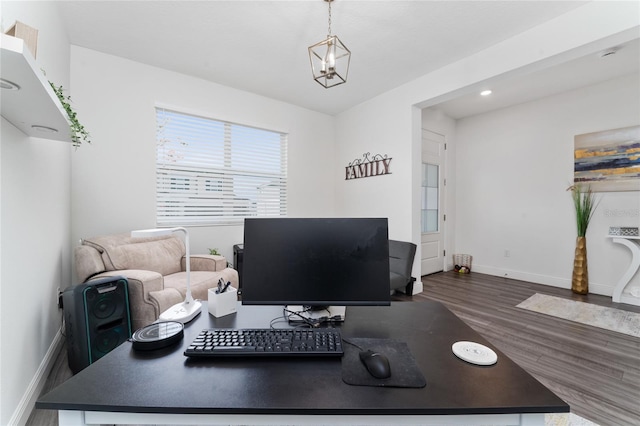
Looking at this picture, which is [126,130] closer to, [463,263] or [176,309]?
[176,309]

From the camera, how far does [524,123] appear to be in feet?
14.4

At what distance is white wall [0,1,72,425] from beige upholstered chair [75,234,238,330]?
26cm

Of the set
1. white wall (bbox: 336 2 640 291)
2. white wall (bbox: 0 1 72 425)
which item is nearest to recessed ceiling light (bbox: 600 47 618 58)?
white wall (bbox: 336 2 640 291)

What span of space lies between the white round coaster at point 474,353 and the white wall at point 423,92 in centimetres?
292

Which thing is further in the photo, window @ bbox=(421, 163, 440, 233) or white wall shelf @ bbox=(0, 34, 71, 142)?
window @ bbox=(421, 163, 440, 233)

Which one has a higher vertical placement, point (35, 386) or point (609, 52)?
point (609, 52)

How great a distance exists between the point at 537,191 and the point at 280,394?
5.15m

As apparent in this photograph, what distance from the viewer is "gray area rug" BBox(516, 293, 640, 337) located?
2680mm

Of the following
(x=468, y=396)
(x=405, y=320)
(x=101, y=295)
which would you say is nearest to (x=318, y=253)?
(x=405, y=320)

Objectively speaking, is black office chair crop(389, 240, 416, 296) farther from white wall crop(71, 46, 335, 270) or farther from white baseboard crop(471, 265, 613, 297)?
white wall crop(71, 46, 335, 270)

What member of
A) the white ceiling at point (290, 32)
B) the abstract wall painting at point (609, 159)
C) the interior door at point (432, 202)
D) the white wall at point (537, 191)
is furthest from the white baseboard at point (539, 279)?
the white ceiling at point (290, 32)

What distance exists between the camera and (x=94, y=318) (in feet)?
6.15

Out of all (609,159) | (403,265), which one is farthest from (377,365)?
(609,159)

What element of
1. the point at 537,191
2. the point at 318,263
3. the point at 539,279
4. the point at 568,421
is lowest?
the point at 568,421
